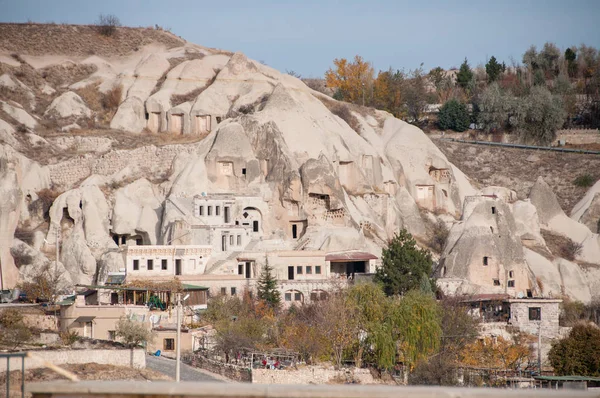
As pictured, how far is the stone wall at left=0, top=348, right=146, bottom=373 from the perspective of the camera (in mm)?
41375

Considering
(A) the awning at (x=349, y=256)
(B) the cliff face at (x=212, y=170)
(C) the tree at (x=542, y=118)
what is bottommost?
(A) the awning at (x=349, y=256)

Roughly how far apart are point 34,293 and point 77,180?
20.1m

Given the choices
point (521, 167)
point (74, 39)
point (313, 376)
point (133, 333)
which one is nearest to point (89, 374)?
point (133, 333)

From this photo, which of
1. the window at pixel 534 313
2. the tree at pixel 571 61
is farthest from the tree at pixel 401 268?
the tree at pixel 571 61

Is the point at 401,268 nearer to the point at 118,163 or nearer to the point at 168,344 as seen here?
the point at 168,344

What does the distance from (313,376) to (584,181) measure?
5672 centimetres

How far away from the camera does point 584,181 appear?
99.9 meters

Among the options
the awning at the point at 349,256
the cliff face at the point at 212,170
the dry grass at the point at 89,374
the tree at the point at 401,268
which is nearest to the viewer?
the dry grass at the point at 89,374

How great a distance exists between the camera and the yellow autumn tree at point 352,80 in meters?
116

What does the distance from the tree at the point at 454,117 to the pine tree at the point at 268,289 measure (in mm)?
48159

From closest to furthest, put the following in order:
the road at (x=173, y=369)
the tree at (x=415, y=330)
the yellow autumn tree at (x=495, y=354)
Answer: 1. the road at (x=173, y=369)
2. the tree at (x=415, y=330)
3. the yellow autumn tree at (x=495, y=354)

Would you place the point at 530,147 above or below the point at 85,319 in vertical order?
above

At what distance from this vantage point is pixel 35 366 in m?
39.8

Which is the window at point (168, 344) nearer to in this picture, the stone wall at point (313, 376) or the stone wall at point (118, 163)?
the stone wall at point (313, 376)
